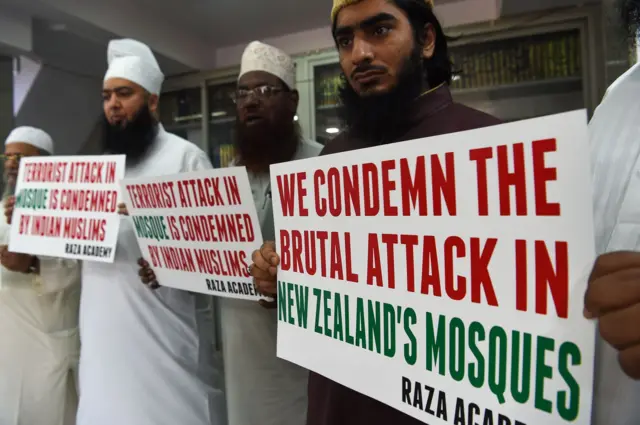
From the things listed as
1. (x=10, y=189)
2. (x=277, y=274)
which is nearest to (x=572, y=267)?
(x=277, y=274)

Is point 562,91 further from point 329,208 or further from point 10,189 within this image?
point 10,189

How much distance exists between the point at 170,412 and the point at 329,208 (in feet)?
3.80

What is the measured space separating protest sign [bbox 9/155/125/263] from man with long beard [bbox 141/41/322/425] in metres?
0.20

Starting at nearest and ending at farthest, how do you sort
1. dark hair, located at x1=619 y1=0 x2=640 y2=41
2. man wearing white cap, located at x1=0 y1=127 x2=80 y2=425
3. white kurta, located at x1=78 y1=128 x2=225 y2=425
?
dark hair, located at x1=619 y1=0 x2=640 y2=41 → white kurta, located at x1=78 y1=128 x2=225 y2=425 → man wearing white cap, located at x1=0 y1=127 x2=80 y2=425

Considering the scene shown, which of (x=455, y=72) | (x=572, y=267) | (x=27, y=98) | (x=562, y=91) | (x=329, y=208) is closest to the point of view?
(x=572, y=267)

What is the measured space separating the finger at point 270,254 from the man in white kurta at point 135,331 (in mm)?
754

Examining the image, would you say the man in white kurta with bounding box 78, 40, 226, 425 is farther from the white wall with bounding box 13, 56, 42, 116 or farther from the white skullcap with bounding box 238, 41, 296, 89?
the white wall with bounding box 13, 56, 42, 116

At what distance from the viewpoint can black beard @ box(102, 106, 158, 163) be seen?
1664 millimetres

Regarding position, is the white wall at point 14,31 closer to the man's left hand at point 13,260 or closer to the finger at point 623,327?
the man's left hand at point 13,260

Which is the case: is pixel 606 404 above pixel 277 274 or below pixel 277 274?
below

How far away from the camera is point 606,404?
52 centimetres

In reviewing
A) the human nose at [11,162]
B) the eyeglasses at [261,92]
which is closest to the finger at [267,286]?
the eyeglasses at [261,92]

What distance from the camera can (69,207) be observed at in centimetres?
153

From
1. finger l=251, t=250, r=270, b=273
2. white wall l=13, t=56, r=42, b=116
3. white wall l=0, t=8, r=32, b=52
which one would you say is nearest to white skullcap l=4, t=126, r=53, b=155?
white wall l=0, t=8, r=32, b=52
